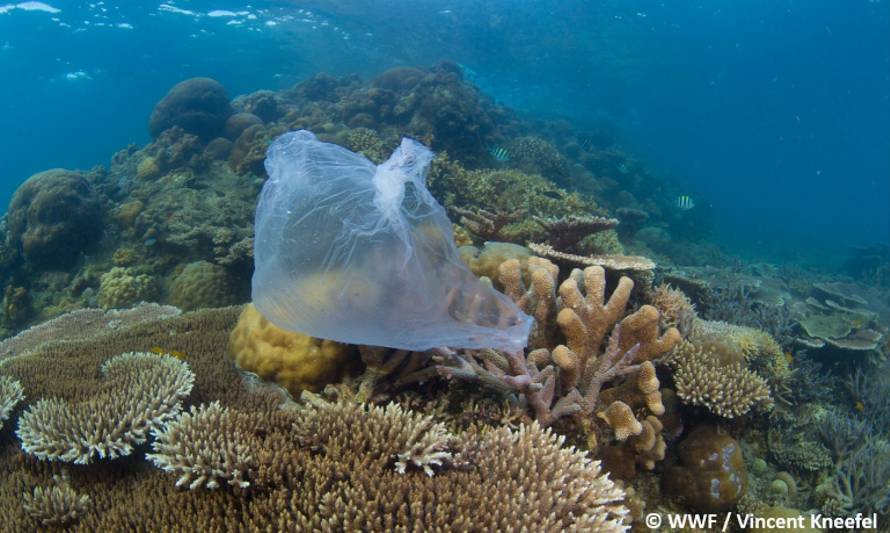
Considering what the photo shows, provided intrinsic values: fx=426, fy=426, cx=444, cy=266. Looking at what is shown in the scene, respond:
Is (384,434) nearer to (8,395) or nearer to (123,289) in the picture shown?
(8,395)

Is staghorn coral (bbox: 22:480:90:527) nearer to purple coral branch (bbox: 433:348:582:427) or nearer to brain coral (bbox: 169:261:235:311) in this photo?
purple coral branch (bbox: 433:348:582:427)

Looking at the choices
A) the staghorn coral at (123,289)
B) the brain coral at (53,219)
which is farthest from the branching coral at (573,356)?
the brain coral at (53,219)

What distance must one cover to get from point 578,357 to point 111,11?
41.9 meters

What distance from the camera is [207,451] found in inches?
104

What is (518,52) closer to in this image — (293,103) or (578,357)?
(293,103)

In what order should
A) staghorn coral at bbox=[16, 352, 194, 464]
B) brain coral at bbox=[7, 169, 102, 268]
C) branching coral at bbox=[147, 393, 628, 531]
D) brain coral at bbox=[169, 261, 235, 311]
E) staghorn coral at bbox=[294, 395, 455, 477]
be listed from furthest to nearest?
1. brain coral at bbox=[7, 169, 102, 268]
2. brain coral at bbox=[169, 261, 235, 311]
3. staghorn coral at bbox=[16, 352, 194, 464]
4. staghorn coral at bbox=[294, 395, 455, 477]
5. branching coral at bbox=[147, 393, 628, 531]

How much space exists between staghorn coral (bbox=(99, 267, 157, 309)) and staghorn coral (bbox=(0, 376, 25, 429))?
613 cm

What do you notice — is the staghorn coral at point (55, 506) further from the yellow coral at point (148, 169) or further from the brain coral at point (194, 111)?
the brain coral at point (194, 111)

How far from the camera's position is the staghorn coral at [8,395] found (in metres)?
3.30

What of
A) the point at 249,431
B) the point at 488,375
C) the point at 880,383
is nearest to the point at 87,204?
the point at 249,431

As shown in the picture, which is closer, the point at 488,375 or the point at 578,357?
the point at 488,375

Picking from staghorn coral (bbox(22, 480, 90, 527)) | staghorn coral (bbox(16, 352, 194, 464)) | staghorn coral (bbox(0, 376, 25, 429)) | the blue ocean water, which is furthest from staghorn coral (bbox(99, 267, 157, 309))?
the blue ocean water

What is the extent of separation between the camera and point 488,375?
3510 mm

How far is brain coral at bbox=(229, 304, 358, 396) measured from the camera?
12.1 feet
